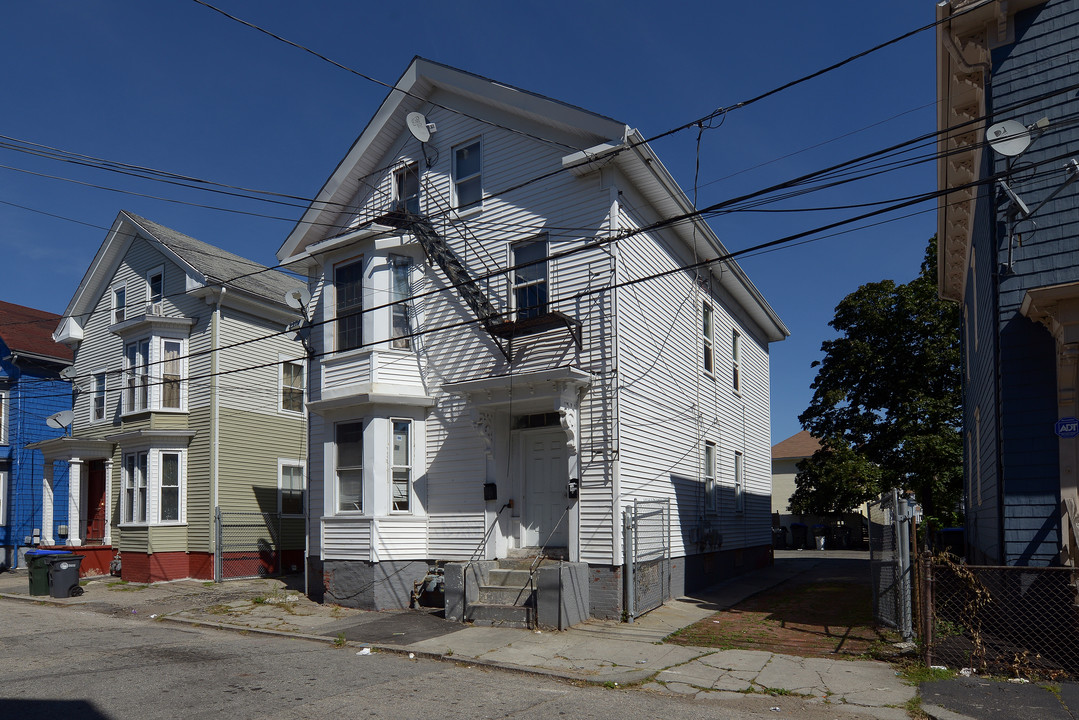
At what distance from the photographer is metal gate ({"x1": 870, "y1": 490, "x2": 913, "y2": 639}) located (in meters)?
10.1

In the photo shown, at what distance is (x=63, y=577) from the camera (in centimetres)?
1789

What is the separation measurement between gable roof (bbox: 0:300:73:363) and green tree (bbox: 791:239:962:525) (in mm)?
26508

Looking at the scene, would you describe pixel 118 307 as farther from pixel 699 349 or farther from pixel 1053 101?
pixel 1053 101

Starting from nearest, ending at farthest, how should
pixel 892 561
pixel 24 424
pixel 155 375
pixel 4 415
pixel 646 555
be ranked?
pixel 892 561, pixel 646 555, pixel 155 375, pixel 4 415, pixel 24 424

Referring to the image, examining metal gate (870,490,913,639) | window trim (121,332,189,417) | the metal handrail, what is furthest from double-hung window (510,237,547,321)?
window trim (121,332,189,417)

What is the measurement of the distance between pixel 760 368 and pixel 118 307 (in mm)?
20182

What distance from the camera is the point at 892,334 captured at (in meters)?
29.6

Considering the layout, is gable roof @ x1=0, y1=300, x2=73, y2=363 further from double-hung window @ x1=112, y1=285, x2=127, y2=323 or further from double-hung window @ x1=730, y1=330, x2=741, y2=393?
double-hung window @ x1=730, y1=330, x2=741, y2=393

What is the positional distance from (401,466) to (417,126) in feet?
22.2

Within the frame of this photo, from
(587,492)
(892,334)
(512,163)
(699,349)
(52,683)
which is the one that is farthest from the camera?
(892,334)

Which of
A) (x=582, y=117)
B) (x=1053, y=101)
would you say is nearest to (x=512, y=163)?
(x=582, y=117)

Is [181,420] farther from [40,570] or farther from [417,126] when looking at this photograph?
[417,126]

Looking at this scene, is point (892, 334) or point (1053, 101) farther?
point (892, 334)

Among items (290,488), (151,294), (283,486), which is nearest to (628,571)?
(283,486)
